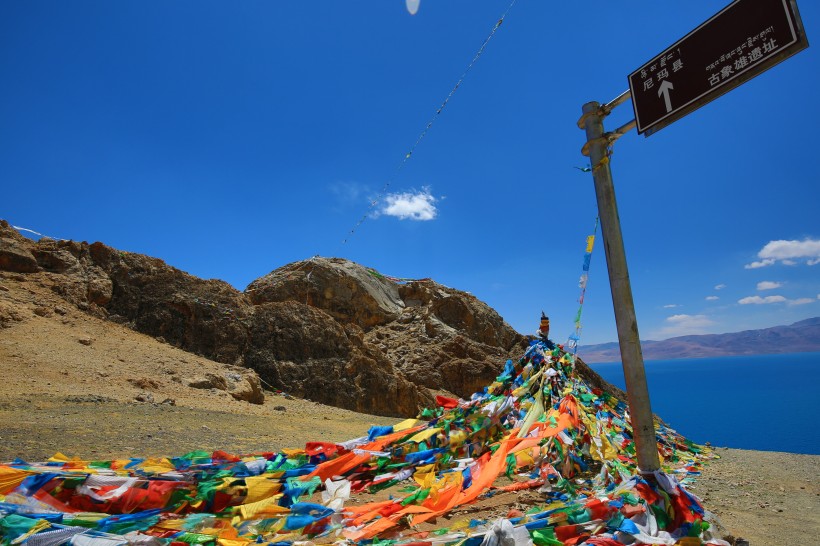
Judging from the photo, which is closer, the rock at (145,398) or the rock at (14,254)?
the rock at (145,398)

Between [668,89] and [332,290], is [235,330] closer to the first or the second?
[332,290]

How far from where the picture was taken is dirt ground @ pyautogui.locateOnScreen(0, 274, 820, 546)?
195 inches

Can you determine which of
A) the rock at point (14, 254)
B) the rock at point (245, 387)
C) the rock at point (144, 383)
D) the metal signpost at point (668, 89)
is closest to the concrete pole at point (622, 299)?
the metal signpost at point (668, 89)

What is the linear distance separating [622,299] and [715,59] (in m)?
1.86

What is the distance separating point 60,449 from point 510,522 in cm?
629

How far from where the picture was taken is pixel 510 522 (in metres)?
3.23

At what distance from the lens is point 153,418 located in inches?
348

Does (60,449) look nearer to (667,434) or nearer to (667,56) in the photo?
(667,56)

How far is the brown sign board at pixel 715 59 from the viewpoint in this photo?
2.78m

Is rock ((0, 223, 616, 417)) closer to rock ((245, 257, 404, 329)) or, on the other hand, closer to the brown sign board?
rock ((245, 257, 404, 329))

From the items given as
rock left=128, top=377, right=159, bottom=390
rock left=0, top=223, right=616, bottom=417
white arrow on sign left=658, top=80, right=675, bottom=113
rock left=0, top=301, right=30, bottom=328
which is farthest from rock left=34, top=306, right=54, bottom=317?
white arrow on sign left=658, top=80, right=675, bottom=113

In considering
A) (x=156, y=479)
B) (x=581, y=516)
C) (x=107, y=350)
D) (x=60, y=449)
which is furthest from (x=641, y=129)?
(x=107, y=350)

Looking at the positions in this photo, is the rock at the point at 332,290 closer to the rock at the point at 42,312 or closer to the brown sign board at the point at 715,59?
the rock at the point at 42,312

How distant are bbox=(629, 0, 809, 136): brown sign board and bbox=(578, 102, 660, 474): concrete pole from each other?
458 mm
